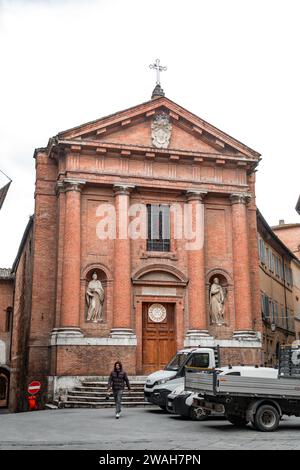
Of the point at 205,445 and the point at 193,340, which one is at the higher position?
the point at 193,340

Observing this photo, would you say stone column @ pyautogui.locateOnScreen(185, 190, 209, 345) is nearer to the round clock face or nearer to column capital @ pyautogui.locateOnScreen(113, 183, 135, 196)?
the round clock face

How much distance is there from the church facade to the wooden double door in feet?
0.14

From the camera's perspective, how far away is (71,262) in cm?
2486

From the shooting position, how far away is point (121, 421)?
1661 cm

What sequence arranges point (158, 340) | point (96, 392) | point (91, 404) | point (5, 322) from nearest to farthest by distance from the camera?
point (91, 404), point (96, 392), point (158, 340), point (5, 322)

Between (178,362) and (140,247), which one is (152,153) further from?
(178,362)

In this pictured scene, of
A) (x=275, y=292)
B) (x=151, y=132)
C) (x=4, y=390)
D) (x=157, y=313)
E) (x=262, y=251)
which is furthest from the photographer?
(x=4, y=390)

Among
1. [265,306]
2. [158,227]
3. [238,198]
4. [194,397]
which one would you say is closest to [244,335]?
[158,227]

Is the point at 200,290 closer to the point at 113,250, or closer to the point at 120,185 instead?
the point at 113,250

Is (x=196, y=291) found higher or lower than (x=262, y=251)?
lower

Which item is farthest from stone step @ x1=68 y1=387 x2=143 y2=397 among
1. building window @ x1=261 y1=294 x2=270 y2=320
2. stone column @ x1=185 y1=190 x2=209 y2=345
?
building window @ x1=261 y1=294 x2=270 y2=320

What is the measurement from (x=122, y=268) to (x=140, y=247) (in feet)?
4.98
